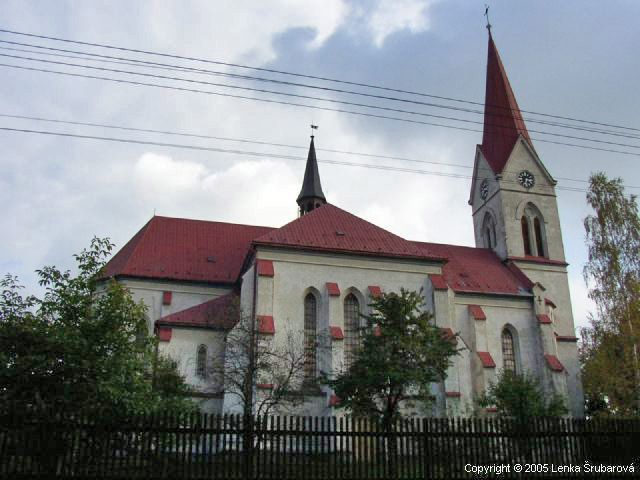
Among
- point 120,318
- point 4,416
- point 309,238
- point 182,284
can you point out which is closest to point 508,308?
point 309,238

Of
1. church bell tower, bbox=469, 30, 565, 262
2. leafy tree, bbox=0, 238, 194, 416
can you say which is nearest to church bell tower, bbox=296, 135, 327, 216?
church bell tower, bbox=469, 30, 565, 262

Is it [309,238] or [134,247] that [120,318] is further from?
[134,247]

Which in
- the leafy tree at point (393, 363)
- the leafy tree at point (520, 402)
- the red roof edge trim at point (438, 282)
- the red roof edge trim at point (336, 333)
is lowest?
the leafy tree at point (520, 402)

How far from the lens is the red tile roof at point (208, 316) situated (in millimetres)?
28469

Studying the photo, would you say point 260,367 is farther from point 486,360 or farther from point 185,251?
point 486,360

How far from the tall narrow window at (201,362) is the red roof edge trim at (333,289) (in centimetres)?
709

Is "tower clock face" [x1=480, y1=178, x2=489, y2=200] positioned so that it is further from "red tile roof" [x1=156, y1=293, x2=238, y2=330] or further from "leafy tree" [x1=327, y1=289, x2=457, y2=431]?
"leafy tree" [x1=327, y1=289, x2=457, y2=431]

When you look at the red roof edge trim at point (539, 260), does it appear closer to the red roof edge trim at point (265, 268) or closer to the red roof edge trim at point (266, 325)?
the red roof edge trim at point (265, 268)

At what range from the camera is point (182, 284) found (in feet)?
111

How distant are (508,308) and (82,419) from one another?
29384 millimetres

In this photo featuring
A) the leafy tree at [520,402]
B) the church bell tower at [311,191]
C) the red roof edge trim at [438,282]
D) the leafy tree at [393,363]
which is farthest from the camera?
the church bell tower at [311,191]

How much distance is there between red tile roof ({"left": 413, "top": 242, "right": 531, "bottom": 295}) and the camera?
1415 inches

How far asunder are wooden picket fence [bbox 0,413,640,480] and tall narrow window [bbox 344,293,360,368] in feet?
49.1

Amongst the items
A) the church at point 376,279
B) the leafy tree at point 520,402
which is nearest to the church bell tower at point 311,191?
the church at point 376,279
